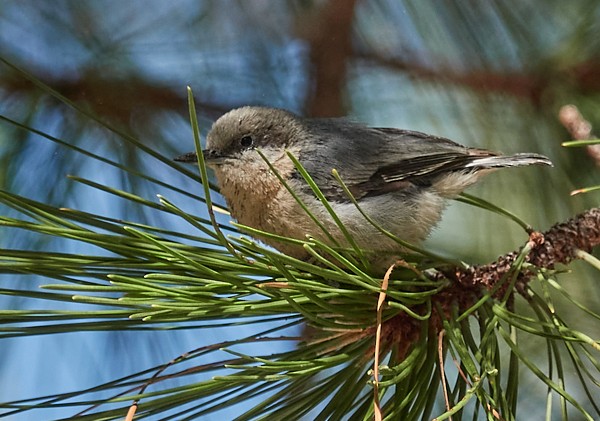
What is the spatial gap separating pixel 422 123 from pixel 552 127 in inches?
13.8

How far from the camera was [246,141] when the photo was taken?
172 centimetres

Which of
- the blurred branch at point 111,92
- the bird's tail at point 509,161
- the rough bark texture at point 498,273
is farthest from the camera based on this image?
the blurred branch at point 111,92

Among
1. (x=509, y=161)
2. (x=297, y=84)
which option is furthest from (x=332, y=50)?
(x=509, y=161)

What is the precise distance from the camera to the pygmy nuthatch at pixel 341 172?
1.54 m

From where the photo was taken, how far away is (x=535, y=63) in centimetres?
194

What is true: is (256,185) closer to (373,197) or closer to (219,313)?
(373,197)

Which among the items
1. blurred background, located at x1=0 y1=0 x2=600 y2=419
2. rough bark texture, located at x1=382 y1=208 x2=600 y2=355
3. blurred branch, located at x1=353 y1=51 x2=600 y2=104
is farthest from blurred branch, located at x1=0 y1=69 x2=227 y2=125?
rough bark texture, located at x1=382 y1=208 x2=600 y2=355

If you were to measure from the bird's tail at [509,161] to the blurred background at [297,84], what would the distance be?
1.32 ft

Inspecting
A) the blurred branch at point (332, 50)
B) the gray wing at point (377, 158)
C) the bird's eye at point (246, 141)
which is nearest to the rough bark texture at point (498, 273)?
the gray wing at point (377, 158)

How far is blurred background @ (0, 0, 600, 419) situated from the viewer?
75.4 inches

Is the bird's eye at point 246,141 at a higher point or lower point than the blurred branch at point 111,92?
lower

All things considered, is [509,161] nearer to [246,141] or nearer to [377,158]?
[377,158]

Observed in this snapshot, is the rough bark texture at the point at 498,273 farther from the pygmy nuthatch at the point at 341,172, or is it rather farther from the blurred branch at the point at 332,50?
the blurred branch at the point at 332,50

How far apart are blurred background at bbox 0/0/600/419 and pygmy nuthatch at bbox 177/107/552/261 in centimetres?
21
